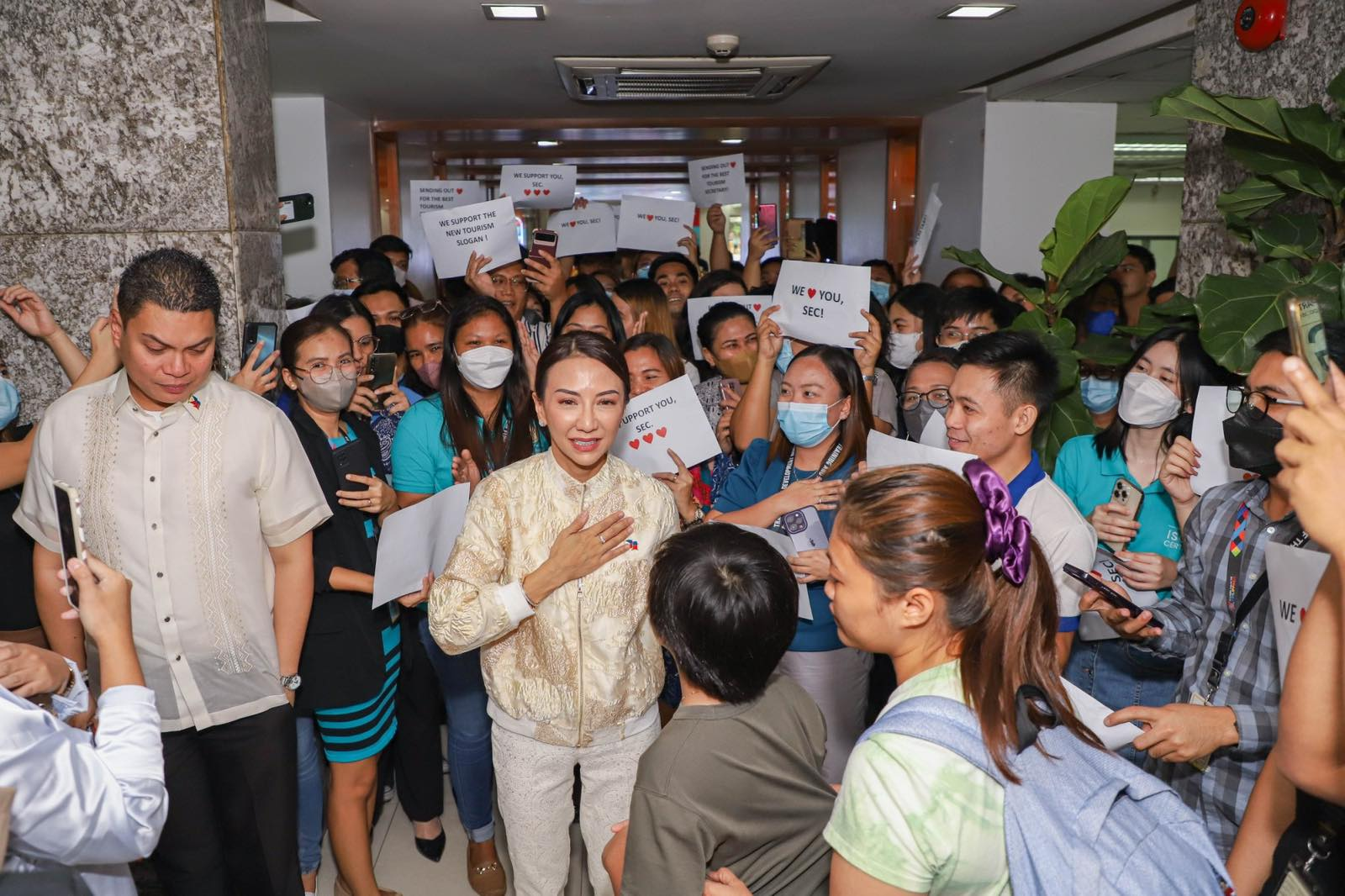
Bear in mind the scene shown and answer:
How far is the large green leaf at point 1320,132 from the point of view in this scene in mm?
2701

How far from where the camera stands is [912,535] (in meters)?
1.28

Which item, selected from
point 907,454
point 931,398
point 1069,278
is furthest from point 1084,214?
point 907,454

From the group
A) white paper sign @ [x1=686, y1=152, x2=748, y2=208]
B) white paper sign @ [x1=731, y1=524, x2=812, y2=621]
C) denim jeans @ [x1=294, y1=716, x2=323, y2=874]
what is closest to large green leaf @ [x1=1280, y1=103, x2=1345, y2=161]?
white paper sign @ [x1=731, y1=524, x2=812, y2=621]

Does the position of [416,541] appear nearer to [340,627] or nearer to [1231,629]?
[340,627]

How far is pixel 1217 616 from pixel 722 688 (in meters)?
1.15

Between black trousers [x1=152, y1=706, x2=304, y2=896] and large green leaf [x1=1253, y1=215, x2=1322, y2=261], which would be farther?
large green leaf [x1=1253, y1=215, x2=1322, y2=261]

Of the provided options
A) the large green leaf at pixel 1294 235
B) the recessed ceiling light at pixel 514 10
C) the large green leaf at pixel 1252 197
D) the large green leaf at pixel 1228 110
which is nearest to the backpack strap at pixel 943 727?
the large green leaf at pixel 1228 110

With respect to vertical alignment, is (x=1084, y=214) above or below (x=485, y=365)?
above

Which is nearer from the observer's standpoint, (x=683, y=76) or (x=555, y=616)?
(x=555, y=616)

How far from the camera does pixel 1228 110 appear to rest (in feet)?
8.91

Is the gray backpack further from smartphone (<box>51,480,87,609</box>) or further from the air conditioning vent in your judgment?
the air conditioning vent

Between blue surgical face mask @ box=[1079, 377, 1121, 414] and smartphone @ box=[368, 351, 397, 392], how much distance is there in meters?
2.51

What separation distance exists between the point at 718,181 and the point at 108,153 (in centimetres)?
421

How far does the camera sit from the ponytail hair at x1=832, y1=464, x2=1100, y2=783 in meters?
1.26
